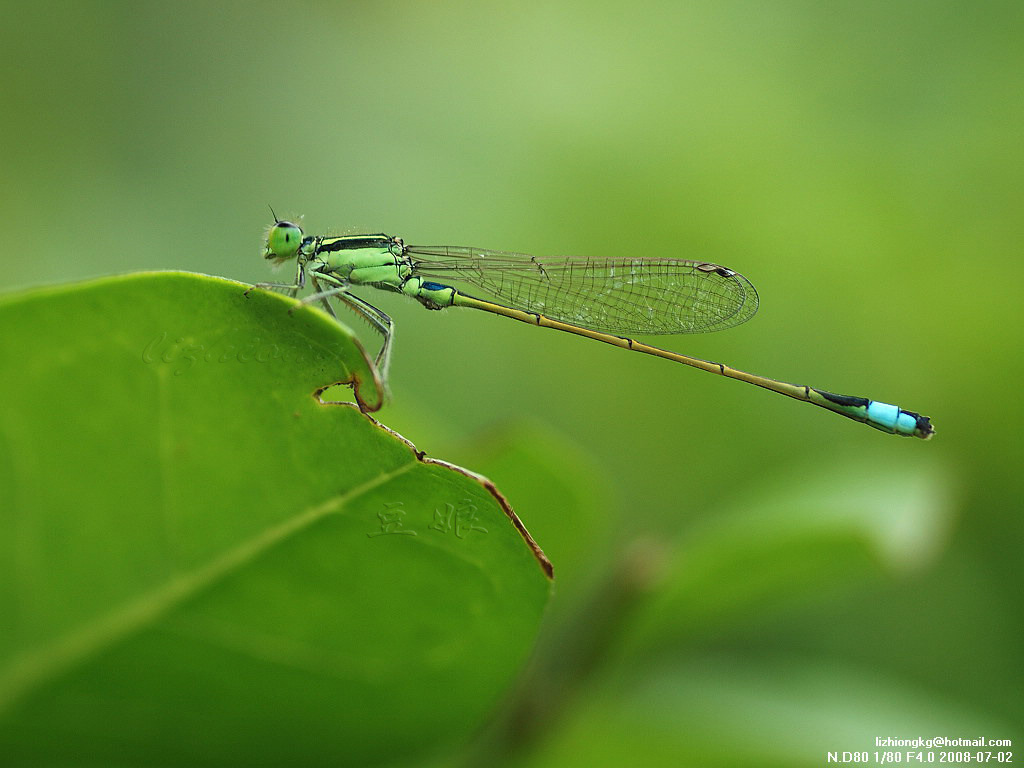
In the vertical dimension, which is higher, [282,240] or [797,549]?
[282,240]

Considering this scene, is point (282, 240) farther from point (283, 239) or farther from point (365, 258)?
point (365, 258)

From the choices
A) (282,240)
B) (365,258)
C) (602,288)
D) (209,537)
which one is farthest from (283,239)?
(209,537)

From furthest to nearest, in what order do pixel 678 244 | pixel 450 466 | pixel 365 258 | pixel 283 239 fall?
pixel 678 244, pixel 365 258, pixel 283 239, pixel 450 466

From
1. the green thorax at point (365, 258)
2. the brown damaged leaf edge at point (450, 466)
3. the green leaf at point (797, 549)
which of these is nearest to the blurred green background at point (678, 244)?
the green leaf at point (797, 549)

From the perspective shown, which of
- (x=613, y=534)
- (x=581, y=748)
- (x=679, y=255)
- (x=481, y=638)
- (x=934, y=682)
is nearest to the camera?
(x=481, y=638)

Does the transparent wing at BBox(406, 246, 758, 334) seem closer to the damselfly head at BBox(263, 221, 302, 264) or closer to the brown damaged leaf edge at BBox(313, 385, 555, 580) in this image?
A: the damselfly head at BBox(263, 221, 302, 264)

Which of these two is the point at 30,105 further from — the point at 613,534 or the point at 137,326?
the point at 137,326

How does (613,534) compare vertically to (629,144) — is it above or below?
below

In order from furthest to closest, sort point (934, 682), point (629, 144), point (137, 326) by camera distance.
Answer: point (629, 144) → point (934, 682) → point (137, 326)

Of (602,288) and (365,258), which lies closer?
(365,258)

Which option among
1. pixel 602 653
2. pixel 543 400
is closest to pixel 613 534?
pixel 543 400
